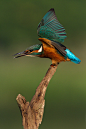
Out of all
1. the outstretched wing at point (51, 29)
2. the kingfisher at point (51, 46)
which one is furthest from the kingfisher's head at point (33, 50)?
the outstretched wing at point (51, 29)

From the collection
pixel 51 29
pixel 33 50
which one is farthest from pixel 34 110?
pixel 51 29

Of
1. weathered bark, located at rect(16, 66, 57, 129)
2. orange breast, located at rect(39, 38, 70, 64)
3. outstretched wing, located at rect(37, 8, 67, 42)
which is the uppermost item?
outstretched wing, located at rect(37, 8, 67, 42)

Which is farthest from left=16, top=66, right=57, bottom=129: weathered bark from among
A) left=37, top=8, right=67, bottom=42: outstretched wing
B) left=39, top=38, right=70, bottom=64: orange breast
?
left=37, top=8, right=67, bottom=42: outstretched wing

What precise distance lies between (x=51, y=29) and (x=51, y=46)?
14 cm

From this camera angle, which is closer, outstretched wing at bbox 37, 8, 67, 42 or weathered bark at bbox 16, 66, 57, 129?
weathered bark at bbox 16, 66, 57, 129

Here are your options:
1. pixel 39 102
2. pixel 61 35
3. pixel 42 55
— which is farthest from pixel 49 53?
pixel 39 102

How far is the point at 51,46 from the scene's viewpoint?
1.23 m

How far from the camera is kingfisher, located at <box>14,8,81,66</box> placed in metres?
1.21

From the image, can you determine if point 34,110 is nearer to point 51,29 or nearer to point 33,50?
point 33,50

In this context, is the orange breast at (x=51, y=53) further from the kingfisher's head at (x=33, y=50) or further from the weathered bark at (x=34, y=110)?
the weathered bark at (x=34, y=110)

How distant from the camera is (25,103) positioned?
3.68 ft

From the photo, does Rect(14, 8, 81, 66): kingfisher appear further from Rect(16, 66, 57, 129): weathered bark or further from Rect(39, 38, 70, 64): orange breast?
Rect(16, 66, 57, 129): weathered bark

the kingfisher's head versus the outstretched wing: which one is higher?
the outstretched wing

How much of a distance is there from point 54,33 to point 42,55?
0.53 ft
